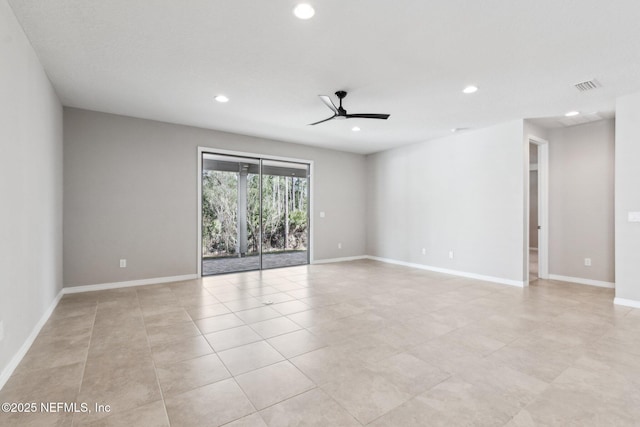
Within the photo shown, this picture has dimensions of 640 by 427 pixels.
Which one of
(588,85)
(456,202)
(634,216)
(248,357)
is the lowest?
(248,357)

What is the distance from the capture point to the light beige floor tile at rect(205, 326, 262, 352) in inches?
110

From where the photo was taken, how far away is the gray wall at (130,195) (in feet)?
15.0

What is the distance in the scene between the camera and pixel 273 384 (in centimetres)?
215

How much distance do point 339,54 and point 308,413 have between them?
2987mm

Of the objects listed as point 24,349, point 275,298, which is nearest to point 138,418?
point 24,349

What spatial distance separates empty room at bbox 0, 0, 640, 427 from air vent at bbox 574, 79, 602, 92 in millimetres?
32

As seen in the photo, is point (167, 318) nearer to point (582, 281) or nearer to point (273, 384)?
point (273, 384)

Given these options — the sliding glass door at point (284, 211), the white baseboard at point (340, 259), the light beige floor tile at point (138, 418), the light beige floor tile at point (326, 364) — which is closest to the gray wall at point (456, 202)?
the white baseboard at point (340, 259)

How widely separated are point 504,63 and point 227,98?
3315mm

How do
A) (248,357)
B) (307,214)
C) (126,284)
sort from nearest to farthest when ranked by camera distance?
(248,357) < (126,284) < (307,214)

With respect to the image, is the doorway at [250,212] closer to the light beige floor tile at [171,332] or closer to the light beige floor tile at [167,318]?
the light beige floor tile at [167,318]

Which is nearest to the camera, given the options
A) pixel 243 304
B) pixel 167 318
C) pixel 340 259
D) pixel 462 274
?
pixel 167 318

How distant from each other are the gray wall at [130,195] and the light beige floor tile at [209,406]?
145 inches

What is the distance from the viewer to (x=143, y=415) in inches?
71.4
